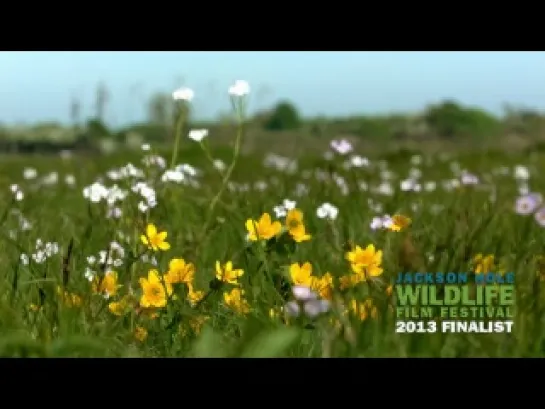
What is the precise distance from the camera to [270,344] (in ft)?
6.15

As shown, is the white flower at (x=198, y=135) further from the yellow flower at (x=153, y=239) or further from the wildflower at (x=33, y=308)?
the wildflower at (x=33, y=308)

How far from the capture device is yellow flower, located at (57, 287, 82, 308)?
2381 mm

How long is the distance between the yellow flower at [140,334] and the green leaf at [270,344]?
52 cm

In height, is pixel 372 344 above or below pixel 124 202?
below

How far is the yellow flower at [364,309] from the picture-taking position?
7.12 ft

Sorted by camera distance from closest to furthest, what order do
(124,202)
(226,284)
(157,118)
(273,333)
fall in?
(273,333)
(226,284)
(124,202)
(157,118)

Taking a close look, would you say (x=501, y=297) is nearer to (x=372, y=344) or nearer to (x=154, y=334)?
(x=372, y=344)

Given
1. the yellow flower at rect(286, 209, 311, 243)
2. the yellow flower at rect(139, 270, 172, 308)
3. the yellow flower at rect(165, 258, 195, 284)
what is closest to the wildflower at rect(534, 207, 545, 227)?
the yellow flower at rect(286, 209, 311, 243)

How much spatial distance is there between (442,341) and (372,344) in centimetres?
16

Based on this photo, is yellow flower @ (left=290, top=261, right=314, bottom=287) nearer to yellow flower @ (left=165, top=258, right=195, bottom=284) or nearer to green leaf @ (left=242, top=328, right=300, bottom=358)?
yellow flower @ (left=165, top=258, right=195, bottom=284)

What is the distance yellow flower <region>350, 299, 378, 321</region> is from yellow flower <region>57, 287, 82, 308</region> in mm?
777

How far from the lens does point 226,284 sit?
2713 mm

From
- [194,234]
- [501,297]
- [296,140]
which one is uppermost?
[296,140]
